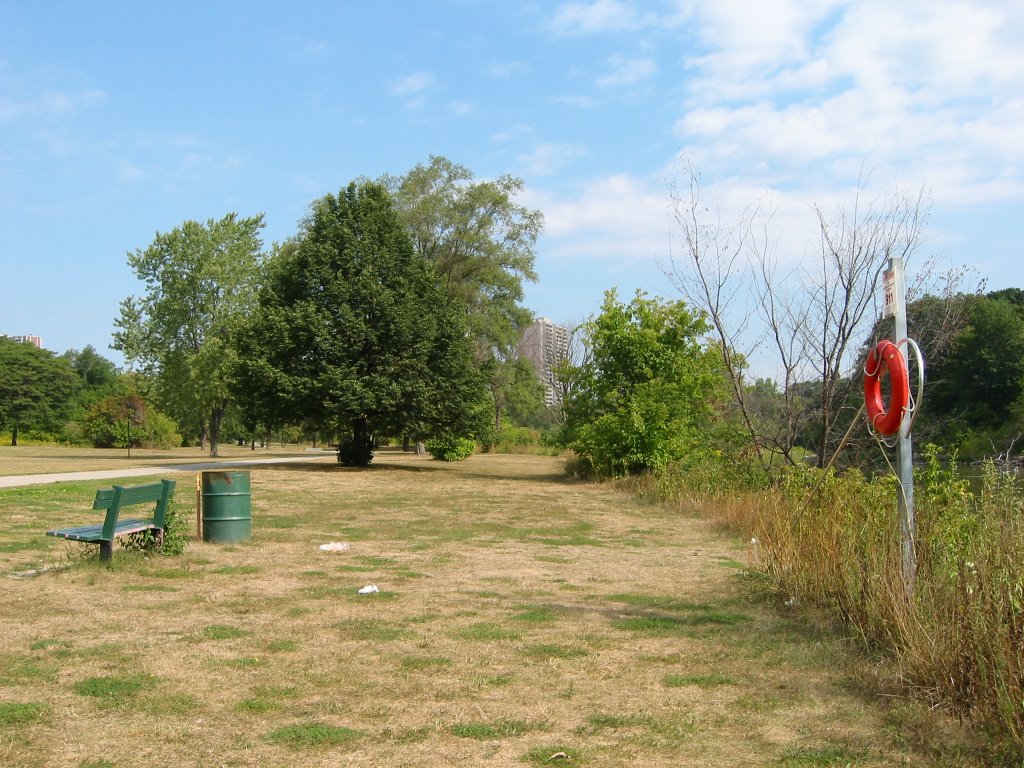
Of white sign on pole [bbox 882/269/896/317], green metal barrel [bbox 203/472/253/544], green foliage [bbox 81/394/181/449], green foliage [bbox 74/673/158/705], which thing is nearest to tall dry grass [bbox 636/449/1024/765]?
white sign on pole [bbox 882/269/896/317]

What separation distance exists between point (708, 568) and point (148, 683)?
250 inches

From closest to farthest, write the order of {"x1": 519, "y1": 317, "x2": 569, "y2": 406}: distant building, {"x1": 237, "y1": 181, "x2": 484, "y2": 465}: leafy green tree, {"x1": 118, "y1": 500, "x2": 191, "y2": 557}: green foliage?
1. {"x1": 118, "y1": 500, "x2": 191, "y2": 557}: green foliage
2. {"x1": 237, "y1": 181, "x2": 484, "y2": 465}: leafy green tree
3. {"x1": 519, "y1": 317, "x2": 569, "y2": 406}: distant building

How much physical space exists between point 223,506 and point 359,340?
19.4 metres

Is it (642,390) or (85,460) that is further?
(85,460)

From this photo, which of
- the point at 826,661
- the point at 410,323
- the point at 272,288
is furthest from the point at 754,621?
the point at 272,288

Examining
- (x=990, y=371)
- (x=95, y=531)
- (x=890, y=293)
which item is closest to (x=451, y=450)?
(x=990, y=371)

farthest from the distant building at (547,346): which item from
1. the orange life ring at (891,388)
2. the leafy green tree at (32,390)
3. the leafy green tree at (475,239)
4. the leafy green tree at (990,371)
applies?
the orange life ring at (891,388)

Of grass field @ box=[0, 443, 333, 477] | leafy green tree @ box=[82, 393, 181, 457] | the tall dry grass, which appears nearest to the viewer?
the tall dry grass

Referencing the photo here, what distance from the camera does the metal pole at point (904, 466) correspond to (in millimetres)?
5445

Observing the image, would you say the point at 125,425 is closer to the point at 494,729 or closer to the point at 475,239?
the point at 475,239

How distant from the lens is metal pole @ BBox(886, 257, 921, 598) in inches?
214

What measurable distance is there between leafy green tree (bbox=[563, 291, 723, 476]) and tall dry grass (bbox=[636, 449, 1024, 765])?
46.2 feet

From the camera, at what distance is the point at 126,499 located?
859cm

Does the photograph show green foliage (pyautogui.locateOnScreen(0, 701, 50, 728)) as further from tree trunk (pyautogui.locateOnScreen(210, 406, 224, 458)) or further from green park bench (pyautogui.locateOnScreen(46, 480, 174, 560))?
tree trunk (pyautogui.locateOnScreen(210, 406, 224, 458))
